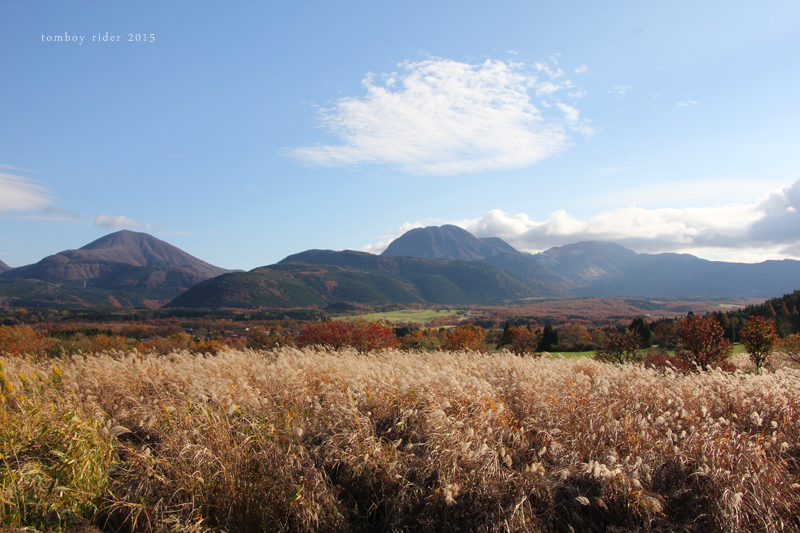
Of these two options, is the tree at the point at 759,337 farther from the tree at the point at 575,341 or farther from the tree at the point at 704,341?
the tree at the point at 575,341

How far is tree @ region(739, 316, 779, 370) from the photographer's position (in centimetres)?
1992

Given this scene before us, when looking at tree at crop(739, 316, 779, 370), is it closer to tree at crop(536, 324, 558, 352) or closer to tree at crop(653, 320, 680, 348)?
tree at crop(653, 320, 680, 348)

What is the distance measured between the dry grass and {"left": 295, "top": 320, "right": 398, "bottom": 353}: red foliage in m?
19.3

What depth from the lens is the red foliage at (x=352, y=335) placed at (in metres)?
26.7

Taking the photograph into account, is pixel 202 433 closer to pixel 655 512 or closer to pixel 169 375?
pixel 169 375

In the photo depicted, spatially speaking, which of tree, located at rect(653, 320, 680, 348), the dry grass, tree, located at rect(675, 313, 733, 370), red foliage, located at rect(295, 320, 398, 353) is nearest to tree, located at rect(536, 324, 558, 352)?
tree, located at rect(653, 320, 680, 348)

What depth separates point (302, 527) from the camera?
4.23 m

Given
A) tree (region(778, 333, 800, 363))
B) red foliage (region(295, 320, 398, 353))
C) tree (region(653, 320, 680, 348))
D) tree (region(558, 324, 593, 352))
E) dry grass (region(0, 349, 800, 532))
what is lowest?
tree (region(558, 324, 593, 352))

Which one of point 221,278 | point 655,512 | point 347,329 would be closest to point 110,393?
point 655,512

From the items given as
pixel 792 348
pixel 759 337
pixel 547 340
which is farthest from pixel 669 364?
pixel 547 340

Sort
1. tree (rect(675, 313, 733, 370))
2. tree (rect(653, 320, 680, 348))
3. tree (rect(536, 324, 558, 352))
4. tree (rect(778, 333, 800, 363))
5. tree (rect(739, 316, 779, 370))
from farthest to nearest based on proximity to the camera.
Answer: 1. tree (rect(536, 324, 558, 352))
2. tree (rect(653, 320, 680, 348))
3. tree (rect(778, 333, 800, 363))
4. tree (rect(739, 316, 779, 370))
5. tree (rect(675, 313, 733, 370))

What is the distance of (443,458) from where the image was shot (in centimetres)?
479

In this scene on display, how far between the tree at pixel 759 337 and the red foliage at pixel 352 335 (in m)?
19.6

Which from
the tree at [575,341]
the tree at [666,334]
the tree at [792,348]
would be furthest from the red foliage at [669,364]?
the tree at [666,334]
